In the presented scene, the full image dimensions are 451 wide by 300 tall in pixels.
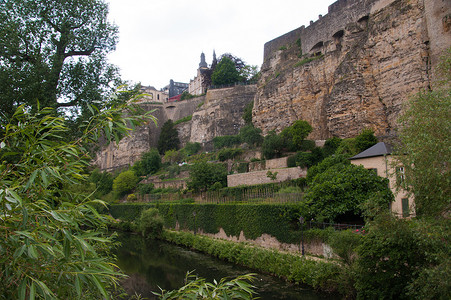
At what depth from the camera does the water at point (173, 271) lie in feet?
33.3

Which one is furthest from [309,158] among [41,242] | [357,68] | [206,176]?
[41,242]

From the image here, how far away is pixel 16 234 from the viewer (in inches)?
92.4

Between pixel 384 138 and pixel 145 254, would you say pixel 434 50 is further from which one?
pixel 145 254

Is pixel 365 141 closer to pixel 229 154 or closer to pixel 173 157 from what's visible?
pixel 229 154

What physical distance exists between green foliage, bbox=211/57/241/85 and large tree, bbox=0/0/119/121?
3868 centimetres

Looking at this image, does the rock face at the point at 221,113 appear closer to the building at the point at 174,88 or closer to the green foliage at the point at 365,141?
the green foliage at the point at 365,141

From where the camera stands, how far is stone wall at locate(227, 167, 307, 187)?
20.5m

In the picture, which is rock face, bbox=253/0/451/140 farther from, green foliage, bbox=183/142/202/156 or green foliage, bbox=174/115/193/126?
green foliage, bbox=174/115/193/126

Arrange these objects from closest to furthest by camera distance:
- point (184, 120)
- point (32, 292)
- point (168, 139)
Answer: point (32, 292) → point (168, 139) → point (184, 120)

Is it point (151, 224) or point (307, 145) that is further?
point (307, 145)

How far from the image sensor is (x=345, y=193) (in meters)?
12.4

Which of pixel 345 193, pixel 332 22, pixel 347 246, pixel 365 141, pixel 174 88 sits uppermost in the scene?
pixel 174 88

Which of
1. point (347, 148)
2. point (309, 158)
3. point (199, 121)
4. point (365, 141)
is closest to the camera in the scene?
Result: point (365, 141)

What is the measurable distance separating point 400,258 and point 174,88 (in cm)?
7059
